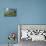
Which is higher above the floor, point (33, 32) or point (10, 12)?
point (10, 12)

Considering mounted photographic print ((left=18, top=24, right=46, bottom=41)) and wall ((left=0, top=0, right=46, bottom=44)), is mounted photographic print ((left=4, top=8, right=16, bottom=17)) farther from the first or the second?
mounted photographic print ((left=18, top=24, right=46, bottom=41))

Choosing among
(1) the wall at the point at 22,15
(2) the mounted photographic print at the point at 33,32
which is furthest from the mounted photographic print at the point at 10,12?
(2) the mounted photographic print at the point at 33,32

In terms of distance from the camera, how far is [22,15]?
318 centimetres

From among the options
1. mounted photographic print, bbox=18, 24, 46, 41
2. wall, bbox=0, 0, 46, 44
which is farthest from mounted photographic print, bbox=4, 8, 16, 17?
mounted photographic print, bbox=18, 24, 46, 41

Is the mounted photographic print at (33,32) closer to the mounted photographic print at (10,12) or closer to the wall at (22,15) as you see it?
the wall at (22,15)

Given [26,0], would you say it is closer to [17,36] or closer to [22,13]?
[22,13]

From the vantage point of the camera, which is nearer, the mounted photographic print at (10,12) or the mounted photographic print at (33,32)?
the mounted photographic print at (33,32)

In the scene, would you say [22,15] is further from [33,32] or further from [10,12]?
[33,32]

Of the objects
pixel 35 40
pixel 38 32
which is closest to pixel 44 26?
pixel 38 32

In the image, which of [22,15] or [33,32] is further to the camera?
[22,15]

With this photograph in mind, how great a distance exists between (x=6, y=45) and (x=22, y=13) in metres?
0.95

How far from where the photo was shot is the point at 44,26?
312cm

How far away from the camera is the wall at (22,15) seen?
313 cm

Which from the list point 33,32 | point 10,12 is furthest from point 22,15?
point 33,32
